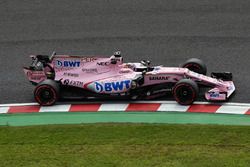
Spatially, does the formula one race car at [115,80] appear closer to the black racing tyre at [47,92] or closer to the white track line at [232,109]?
the black racing tyre at [47,92]

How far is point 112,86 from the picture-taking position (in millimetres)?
11391

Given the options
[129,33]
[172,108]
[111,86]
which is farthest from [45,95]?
[129,33]

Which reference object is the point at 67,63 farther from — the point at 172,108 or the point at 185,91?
the point at 185,91

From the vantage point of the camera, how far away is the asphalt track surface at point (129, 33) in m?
13.3

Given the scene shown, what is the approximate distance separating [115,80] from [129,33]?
13.8 ft

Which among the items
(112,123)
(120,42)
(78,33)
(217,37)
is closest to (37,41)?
(78,33)

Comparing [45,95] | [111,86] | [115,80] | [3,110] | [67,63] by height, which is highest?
[67,63]

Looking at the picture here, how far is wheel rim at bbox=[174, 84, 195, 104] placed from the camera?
11000 mm

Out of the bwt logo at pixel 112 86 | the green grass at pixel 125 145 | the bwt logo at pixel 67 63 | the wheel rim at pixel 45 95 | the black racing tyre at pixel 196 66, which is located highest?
the bwt logo at pixel 67 63

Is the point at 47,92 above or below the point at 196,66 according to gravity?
below

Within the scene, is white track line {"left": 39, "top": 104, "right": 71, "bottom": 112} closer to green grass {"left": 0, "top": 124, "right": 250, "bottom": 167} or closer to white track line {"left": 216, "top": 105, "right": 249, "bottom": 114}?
green grass {"left": 0, "top": 124, "right": 250, "bottom": 167}

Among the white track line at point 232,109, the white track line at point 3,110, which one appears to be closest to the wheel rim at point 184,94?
the white track line at point 232,109

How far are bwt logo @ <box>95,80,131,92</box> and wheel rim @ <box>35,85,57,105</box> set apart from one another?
2.70 ft

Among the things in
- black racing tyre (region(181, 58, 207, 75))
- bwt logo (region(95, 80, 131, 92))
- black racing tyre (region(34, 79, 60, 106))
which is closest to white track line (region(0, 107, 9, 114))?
black racing tyre (region(34, 79, 60, 106))
